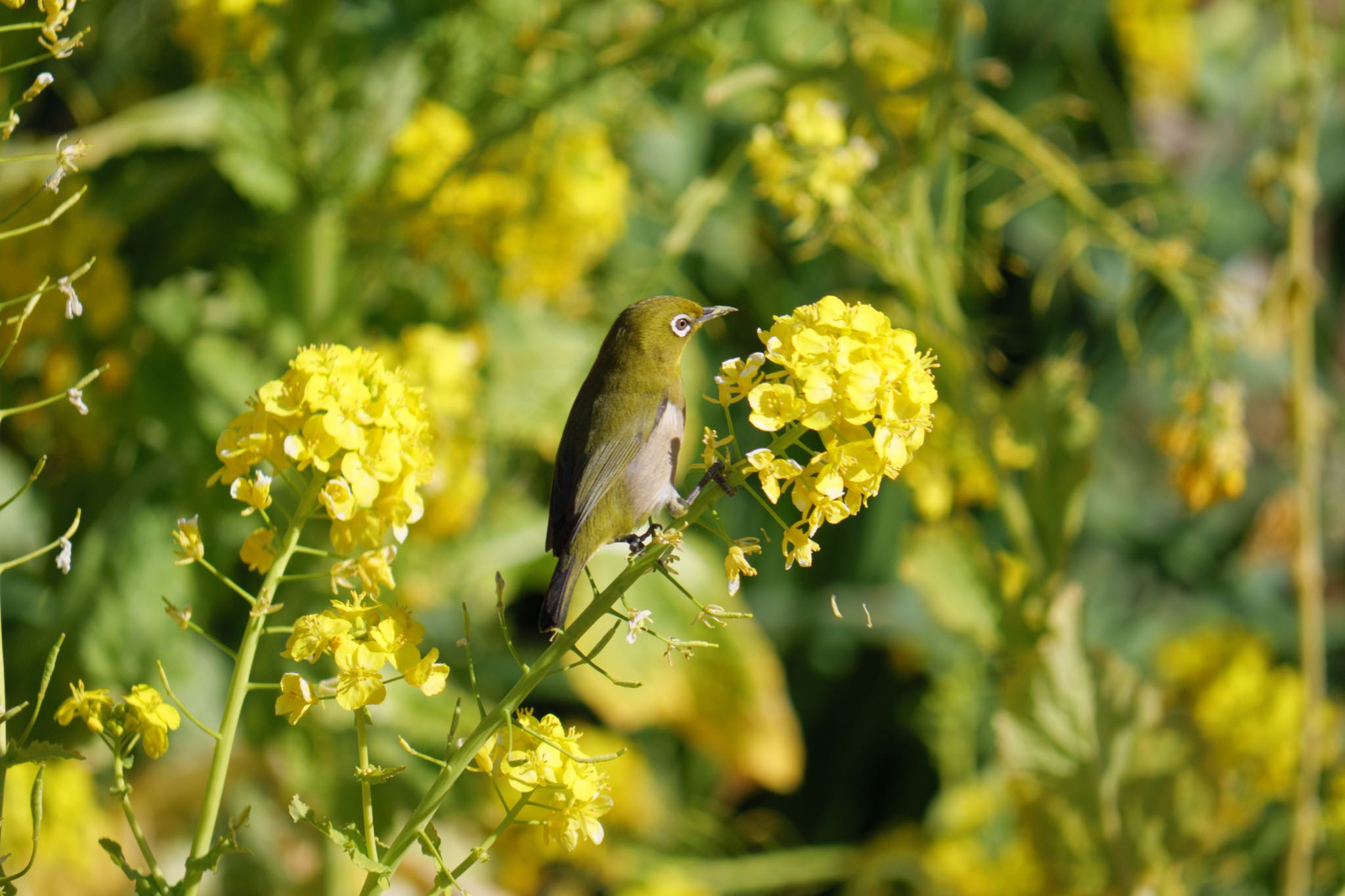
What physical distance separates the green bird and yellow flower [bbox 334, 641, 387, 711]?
0.58 ft

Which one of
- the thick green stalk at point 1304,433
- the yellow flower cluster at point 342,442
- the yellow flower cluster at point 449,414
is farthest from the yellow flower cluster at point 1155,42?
the yellow flower cluster at point 342,442

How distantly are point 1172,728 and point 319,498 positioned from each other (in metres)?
1.02

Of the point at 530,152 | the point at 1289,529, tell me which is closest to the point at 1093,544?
the point at 1289,529

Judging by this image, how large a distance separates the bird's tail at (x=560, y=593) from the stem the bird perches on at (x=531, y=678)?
0.41ft

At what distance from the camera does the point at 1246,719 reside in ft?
5.59

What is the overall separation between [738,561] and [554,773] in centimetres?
13

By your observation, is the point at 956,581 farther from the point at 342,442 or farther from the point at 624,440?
the point at 342,442

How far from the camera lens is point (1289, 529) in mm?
1536

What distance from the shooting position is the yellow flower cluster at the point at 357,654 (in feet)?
1.89

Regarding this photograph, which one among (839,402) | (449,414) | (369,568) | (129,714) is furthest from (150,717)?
Answer: (449,414)

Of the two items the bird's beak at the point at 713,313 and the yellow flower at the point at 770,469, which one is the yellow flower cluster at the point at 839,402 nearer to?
the yellow flower at the point at 770,469

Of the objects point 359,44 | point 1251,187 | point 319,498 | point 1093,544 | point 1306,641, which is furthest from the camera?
point 1093,544

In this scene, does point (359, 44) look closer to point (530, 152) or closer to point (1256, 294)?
point (530, 152)

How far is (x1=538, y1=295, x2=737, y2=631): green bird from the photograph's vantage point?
0.76 meters
